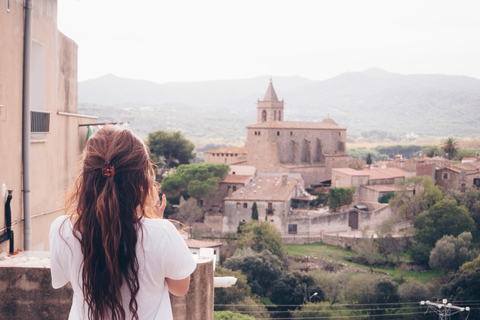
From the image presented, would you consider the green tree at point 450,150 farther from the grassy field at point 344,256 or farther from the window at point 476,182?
the grassy field at point 344,256

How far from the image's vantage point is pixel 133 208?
209cm

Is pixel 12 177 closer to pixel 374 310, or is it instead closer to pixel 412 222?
pixel 374 310

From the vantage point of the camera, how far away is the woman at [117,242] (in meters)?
2.05

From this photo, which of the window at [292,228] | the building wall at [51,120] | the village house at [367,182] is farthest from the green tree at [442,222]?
the building wall at [51,120]

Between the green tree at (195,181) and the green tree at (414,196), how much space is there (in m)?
10.3

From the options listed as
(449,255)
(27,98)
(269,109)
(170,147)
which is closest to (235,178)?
(170,147)

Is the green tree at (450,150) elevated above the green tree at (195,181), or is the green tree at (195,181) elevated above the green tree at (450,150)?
the green tree at (450,150)

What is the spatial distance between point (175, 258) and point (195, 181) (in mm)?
29754

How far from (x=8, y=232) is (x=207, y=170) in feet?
91.4

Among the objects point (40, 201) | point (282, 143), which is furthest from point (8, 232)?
point (282, 143)

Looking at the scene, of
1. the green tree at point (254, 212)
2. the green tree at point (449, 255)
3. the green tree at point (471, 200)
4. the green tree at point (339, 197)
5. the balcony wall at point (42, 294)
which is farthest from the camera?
the green tree at point (471, 200)

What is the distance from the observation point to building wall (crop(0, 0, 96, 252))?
459cm

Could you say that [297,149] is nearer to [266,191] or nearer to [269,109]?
[266,191]

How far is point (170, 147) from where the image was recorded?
1457 inches
